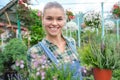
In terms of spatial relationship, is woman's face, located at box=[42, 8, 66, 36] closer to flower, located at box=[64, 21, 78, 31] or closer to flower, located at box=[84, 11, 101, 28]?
flower, located at box=[84, 11, 101, 28]

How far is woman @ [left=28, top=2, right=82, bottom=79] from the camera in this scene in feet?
6.42

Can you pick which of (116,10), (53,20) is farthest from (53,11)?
(116,10)

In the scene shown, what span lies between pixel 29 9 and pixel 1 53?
5.56 feet

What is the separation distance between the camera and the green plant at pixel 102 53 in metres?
2.04

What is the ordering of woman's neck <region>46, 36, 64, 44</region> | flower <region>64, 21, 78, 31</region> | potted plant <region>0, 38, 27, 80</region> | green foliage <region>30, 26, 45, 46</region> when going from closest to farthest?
woman's neck <region>46, 36, 64, 44</region> → potted plant <region>0, 38, 27, 80</region> → green foliage <region>30, 26, 45, 46</region> → flower <region>64, 21, 78, 31</region>

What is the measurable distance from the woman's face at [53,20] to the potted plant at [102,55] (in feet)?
0.88

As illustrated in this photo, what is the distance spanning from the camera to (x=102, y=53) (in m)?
2.09

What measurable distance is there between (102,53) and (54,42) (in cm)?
29

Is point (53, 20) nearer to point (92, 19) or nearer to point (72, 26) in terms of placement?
point (92, 19)

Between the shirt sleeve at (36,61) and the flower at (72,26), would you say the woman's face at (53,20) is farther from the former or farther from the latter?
the flower at (72,26)

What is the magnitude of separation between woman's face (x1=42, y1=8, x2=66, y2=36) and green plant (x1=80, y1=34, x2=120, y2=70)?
27 centimetres

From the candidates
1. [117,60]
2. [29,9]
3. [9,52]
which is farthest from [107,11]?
[117,60]

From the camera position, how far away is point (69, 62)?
1918mm

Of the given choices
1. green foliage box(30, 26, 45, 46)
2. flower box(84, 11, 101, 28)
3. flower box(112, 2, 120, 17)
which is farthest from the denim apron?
flower box(112, 2, 120, 17)
